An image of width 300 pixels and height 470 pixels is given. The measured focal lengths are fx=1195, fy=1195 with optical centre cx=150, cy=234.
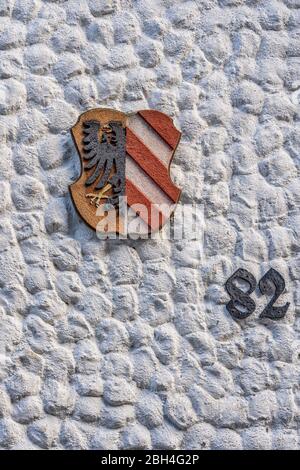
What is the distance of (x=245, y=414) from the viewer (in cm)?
471

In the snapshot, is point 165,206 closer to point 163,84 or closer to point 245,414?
point 163,84

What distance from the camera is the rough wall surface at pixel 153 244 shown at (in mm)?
4625

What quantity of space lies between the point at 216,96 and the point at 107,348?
3.75 feet

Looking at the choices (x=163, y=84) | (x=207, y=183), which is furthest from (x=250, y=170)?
(x=163, y=84)

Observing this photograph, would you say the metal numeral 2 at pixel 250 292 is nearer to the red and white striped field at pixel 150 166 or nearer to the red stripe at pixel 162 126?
the red and white striped field at pixel 150 166

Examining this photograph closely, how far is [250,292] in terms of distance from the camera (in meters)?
4.81

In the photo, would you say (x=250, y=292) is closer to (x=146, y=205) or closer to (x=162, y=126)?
(x=146, y=205)

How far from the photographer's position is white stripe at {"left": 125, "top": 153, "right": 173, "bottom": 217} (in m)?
4.78

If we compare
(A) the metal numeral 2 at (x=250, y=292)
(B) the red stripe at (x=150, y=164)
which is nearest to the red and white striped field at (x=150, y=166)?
(B) the red stripe at (x=150, y=164)

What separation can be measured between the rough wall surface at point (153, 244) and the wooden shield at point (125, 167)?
0.25 feet

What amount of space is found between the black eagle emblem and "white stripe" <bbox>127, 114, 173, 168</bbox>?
6 centimetres

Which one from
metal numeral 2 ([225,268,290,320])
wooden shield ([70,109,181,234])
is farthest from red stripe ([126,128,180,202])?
metal numeral 2 ([225,268,290,320])

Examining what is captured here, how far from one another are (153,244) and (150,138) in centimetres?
43

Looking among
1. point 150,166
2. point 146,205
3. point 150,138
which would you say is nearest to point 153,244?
point 146,205
